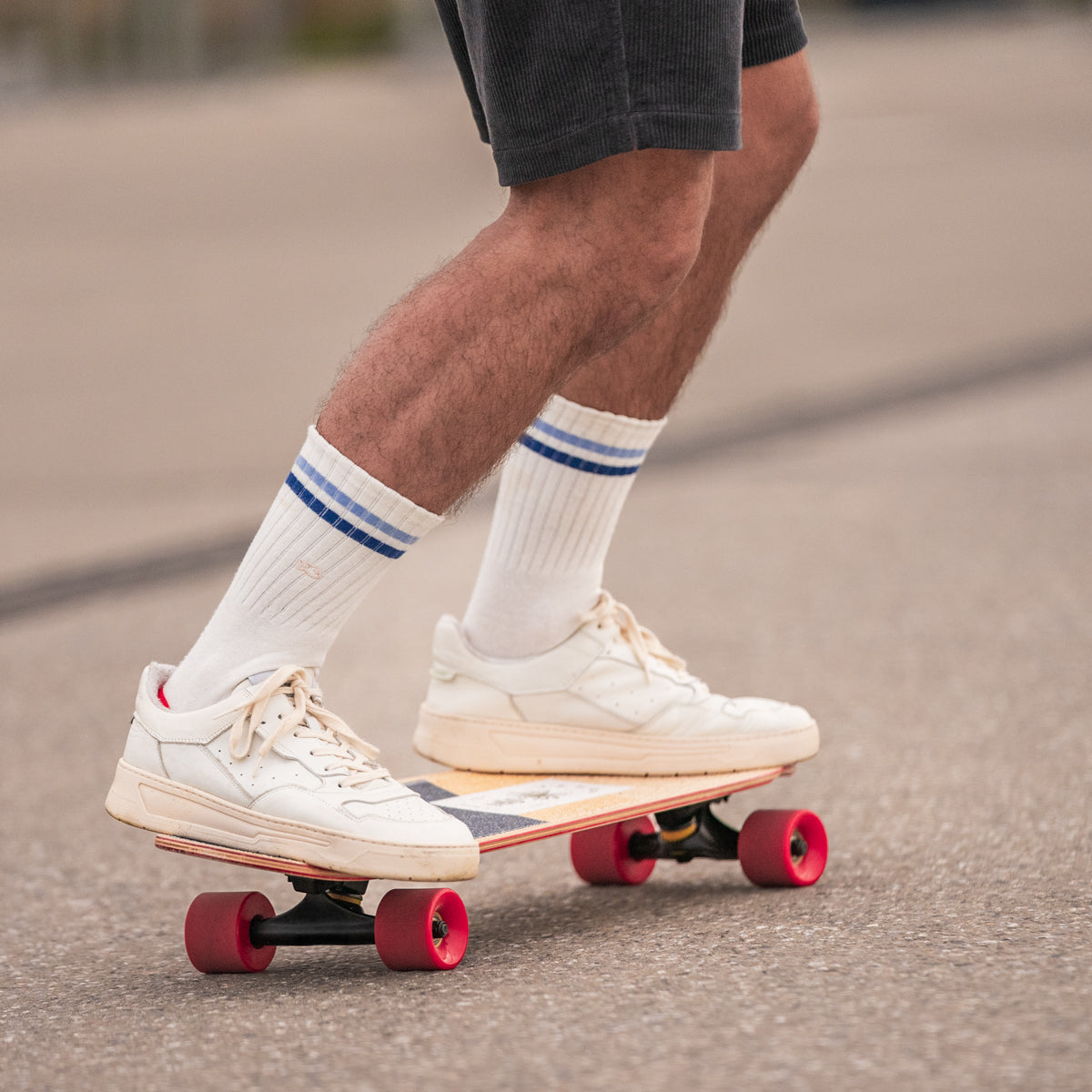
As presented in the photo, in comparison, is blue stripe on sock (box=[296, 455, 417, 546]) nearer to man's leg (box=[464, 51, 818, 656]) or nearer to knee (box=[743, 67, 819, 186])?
man's leg (box=[464, 51, 818, 656])

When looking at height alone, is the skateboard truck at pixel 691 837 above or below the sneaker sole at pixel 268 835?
below

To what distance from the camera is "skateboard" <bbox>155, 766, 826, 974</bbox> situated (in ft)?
5.25

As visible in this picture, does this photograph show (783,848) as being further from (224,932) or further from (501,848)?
(224,932)

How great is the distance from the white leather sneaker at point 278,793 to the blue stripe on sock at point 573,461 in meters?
0.47

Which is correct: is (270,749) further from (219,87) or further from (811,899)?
(219,87)

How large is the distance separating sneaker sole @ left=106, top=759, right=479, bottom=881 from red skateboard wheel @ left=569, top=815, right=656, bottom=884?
14.4 inches

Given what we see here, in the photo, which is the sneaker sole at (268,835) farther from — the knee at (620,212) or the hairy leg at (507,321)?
the knee at (620,212)

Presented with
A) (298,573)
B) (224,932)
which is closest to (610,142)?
(298,573)

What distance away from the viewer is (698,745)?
1.98m

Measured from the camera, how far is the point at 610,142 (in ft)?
5.24

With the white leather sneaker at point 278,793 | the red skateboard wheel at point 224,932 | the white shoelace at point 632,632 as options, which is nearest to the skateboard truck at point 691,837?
the white shoelace at point 632,632

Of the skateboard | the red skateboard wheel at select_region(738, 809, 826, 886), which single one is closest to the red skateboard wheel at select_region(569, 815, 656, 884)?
the skateboard

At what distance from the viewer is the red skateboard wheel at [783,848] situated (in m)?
1.86

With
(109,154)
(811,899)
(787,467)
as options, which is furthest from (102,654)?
(109,154)
